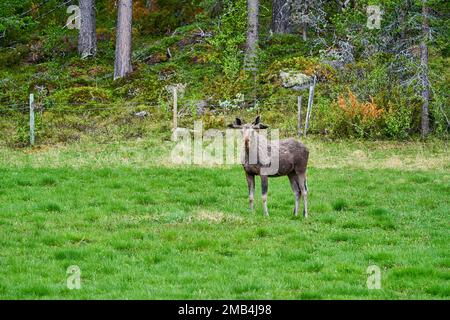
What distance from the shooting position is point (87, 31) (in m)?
39.3

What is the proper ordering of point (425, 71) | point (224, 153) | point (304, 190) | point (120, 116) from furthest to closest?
1. point (120, 116)
2. point (425, 71)
3. point (224, 153)
4. point (304, 190)

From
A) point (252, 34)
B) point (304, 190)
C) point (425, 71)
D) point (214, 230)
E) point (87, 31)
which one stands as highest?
point (87, 31)

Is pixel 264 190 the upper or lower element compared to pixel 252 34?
lower

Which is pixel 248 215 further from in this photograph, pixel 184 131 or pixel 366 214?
pixel 184 131

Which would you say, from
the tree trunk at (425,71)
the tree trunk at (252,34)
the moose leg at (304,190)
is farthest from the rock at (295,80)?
the moose leg at (304,190)

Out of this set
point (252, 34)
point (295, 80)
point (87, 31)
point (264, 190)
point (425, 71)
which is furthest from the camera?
point (87, 31)

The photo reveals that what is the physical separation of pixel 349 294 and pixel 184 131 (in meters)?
18.1

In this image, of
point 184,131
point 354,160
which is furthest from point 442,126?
point 184,131

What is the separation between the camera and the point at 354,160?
962 inches

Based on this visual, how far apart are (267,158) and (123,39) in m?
20.6

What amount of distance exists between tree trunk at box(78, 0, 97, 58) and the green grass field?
15321 millimetres

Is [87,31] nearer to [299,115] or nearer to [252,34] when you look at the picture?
[252,34]

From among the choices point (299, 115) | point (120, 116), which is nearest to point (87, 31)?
point (120, 116)

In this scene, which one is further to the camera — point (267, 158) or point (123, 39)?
point (123, 39)
